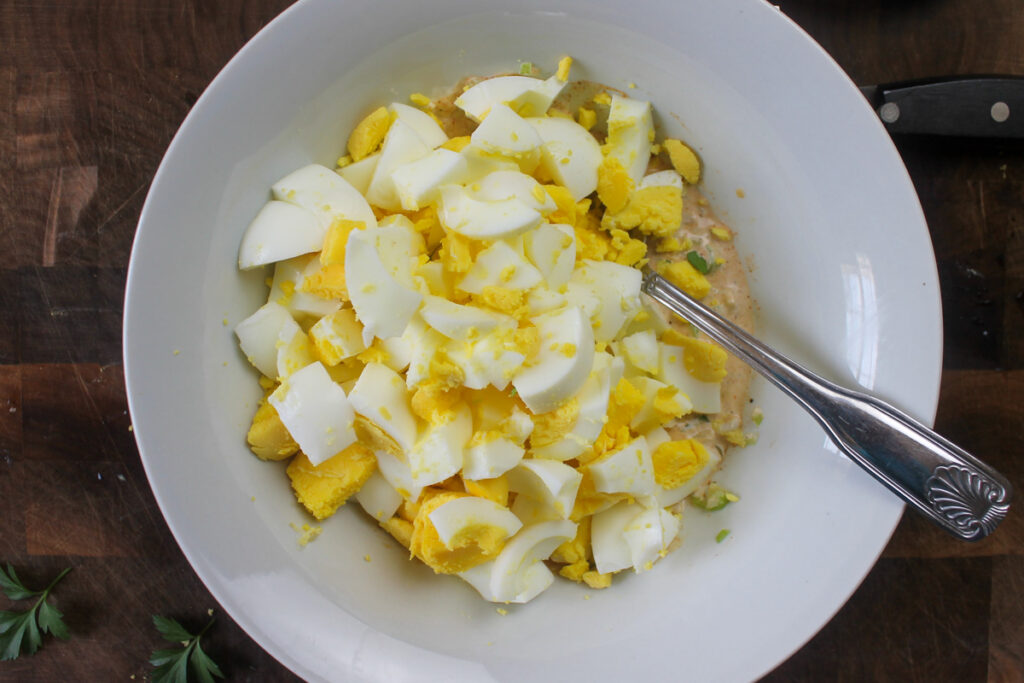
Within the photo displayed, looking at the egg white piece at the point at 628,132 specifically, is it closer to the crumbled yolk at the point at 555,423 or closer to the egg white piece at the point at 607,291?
the egg white piece at the point at 607,291

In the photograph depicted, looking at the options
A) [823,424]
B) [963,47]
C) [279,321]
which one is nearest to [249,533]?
[279,321]

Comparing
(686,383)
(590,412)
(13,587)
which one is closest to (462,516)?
(590,412)

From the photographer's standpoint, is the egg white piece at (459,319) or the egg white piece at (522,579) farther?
the egg white piece at (522,579)

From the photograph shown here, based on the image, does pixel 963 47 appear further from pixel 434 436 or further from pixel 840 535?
pixel 434 436

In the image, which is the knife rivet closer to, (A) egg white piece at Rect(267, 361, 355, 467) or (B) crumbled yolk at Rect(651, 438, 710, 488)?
(B) crumbled yolk at Rect(651, 438, 710, 488)

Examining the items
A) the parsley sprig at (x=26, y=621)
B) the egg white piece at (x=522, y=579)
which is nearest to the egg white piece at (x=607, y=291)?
the egg white piece at (x=522, y=579)

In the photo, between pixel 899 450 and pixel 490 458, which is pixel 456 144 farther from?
pixel 899 450
